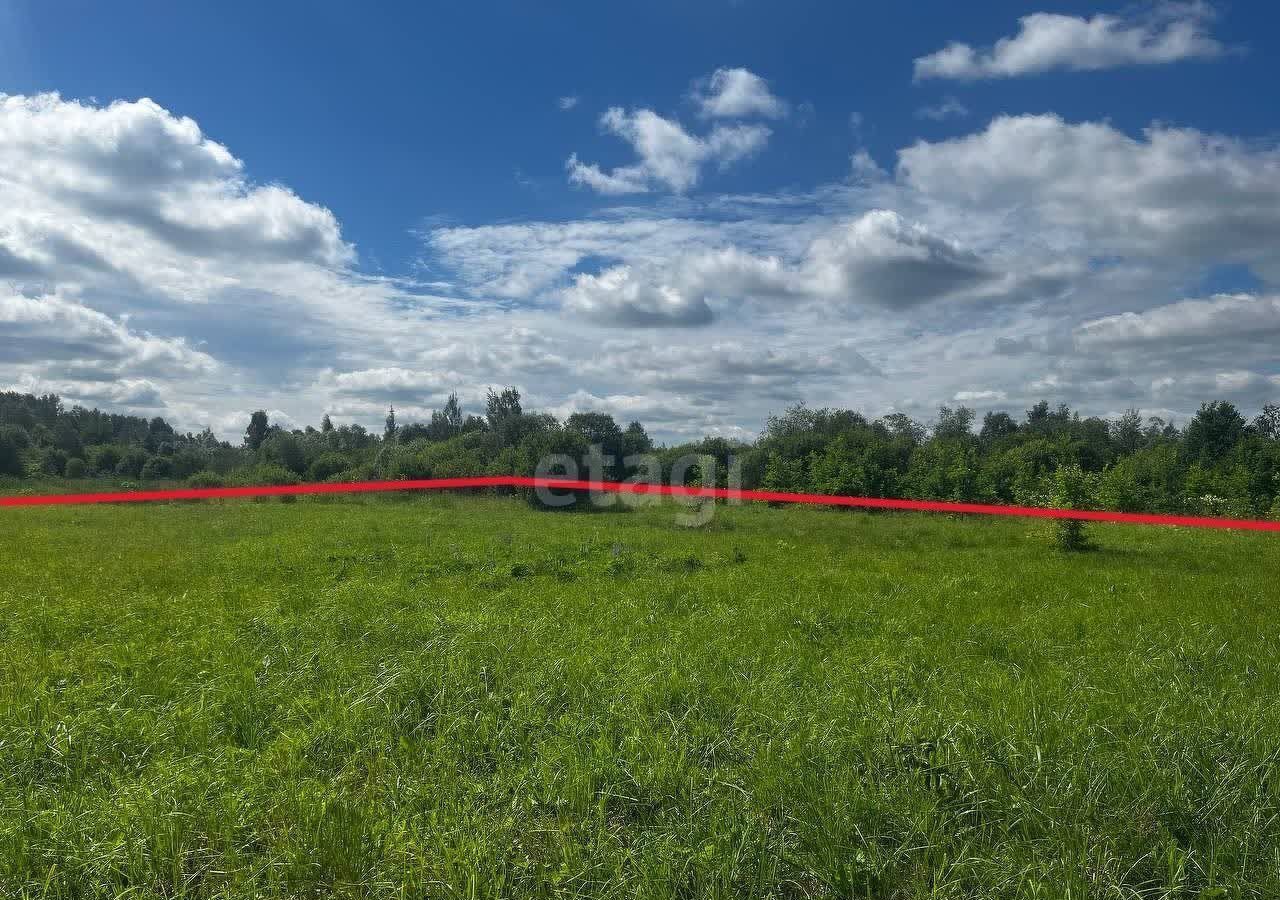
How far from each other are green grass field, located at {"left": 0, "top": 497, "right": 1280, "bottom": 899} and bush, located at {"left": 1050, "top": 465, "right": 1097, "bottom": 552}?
7.16m

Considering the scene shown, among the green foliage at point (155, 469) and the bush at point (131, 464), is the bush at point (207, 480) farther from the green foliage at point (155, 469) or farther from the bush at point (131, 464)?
the bush at point (131, 464)

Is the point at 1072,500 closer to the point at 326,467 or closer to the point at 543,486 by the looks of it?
the point at 543,486

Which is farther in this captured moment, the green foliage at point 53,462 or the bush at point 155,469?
the green foliage at point 53,462

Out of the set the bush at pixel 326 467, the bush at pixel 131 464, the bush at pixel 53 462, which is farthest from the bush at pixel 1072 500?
the bush at pixel 53 462

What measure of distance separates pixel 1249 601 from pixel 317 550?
55.3 ft

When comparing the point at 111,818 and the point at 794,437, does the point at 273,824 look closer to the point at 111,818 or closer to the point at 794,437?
the point at 111,818

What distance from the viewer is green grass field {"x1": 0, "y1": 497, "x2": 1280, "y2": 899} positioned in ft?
13.1

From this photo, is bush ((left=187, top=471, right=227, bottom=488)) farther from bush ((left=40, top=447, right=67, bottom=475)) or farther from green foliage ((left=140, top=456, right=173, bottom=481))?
bush ((left=40, top=447, right=67, bottom=475))

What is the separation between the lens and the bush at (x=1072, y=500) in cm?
1897

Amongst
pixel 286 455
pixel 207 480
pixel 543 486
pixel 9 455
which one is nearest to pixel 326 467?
pixel 286 455

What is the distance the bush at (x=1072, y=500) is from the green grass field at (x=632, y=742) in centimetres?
716

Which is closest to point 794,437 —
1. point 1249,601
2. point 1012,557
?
point 1012,557

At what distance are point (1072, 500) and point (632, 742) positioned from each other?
60.3 ft

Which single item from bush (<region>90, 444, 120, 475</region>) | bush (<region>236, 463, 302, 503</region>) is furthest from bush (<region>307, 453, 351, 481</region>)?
bush (<region>90, 444, 120, 475</region>)
